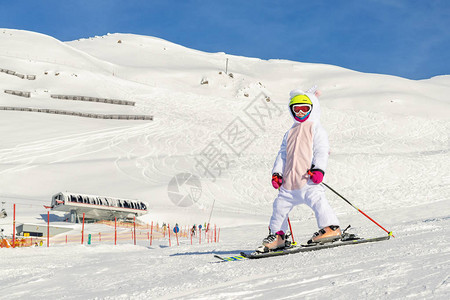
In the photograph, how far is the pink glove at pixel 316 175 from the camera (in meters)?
5.76

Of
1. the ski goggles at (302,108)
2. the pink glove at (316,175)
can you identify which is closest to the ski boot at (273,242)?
the pink glove at (316,175)

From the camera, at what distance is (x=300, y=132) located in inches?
242

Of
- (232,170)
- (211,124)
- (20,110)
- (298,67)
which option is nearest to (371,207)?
(232,170)

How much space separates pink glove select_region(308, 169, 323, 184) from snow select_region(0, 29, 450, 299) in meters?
0.85

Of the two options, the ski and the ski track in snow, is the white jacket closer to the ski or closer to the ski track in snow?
the ski

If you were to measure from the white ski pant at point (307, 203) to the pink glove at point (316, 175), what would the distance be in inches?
4.7

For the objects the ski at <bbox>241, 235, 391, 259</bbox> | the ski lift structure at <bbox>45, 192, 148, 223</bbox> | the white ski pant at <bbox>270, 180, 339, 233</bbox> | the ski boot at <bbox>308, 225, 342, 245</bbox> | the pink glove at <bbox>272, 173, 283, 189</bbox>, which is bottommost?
the ski lift structure at <bbox>45, 192, 148, 223</bbox>

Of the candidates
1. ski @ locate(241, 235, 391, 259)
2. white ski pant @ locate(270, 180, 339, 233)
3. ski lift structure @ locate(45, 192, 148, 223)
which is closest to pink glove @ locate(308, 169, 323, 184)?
white ski pant @ locate(270, 180, 339, 233)

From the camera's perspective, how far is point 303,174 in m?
5.95

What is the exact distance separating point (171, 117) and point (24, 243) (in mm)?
35686

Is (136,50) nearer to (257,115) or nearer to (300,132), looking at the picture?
(257,115)

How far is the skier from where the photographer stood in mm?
5848

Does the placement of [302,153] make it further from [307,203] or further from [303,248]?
[303,248]

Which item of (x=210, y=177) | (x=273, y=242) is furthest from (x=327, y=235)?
(x=210, y=177)
